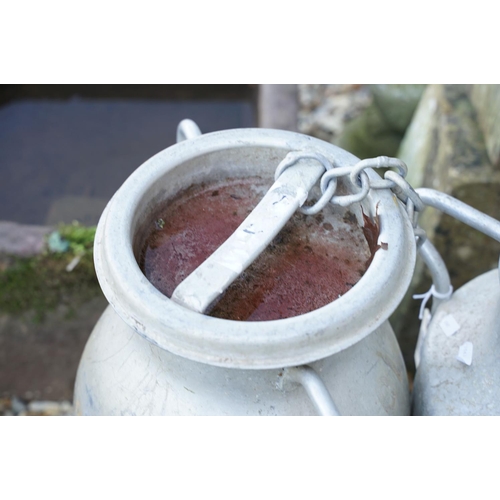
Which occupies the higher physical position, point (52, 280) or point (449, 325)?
point (449, 325)

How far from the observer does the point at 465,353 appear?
1187 millimetres

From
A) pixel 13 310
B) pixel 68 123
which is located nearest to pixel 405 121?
pixel 68 123

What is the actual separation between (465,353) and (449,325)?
0.10 meters

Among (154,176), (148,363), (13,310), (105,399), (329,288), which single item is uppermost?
(154,176)

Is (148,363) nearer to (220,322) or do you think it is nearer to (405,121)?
(220,322)

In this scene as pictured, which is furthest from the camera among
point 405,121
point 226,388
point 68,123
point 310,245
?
point 68,123

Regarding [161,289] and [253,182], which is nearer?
[161,289]

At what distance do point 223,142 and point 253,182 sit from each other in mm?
107

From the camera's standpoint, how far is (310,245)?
43.2 inches

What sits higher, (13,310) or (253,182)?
(253,182)

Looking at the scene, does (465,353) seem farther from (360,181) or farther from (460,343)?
(360,181)

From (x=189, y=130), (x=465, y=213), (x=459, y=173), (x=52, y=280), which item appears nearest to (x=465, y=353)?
(x=465, y=213)

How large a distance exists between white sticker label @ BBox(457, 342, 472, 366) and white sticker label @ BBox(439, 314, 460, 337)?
0.19 feet

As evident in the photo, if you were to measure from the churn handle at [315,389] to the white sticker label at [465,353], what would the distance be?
0.42 metres
